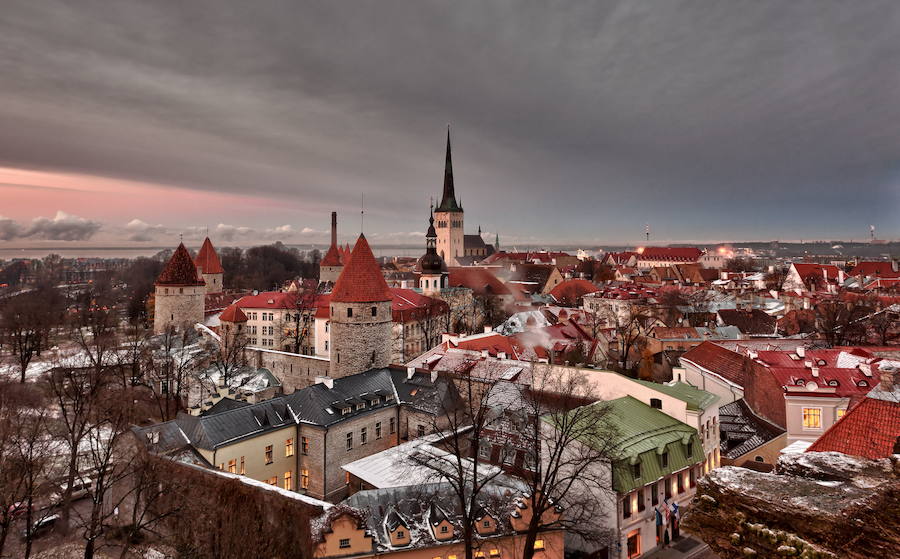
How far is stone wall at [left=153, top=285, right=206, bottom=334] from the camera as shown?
145 feet

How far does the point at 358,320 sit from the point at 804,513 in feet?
85.7

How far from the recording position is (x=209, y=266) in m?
62.4

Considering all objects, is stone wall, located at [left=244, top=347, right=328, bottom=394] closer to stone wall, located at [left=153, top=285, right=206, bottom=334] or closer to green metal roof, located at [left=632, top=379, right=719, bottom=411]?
stone wall, located at [left=153, top=285, right=206, bottom=334]

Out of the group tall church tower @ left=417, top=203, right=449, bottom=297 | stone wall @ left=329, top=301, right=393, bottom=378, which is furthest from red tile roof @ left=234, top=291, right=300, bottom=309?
stone wall @ left=329, top=301, right=393, bottom=378

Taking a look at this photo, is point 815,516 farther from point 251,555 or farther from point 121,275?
point 121,275

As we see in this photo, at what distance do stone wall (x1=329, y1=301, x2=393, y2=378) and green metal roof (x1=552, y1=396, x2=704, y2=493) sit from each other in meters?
14.3

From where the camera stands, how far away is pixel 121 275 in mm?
112312

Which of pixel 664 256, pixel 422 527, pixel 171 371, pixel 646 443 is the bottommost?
pixel 422 527

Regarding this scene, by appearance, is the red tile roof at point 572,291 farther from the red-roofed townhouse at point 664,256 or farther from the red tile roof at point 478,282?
the red-roofed townhouse at point 664,256

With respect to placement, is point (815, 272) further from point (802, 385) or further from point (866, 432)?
point (866, 432)

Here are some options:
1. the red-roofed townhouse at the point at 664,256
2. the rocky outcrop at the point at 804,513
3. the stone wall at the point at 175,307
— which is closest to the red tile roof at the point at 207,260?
the stone wall at the point at 175,307

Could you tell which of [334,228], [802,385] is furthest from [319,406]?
[334,228]

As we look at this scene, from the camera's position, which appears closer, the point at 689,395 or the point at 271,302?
the point at 689,395

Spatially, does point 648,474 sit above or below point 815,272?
below
